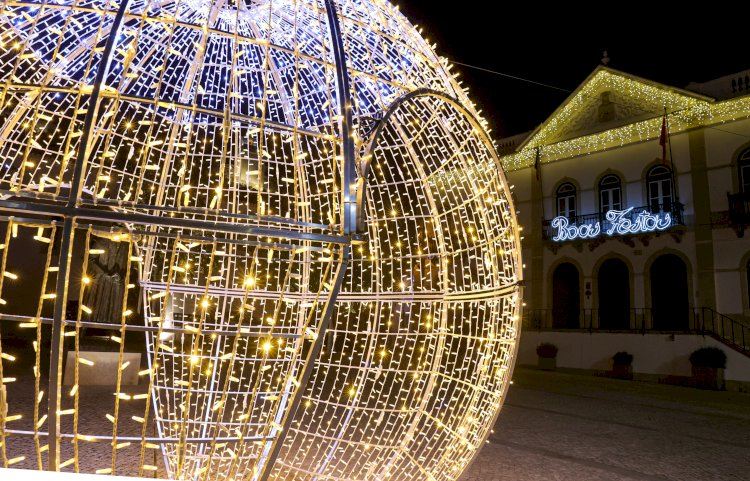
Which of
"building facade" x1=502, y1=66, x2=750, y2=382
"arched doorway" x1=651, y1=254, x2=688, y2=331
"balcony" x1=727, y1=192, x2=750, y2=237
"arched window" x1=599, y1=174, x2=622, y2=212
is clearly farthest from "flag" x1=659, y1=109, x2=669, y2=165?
"arched doorway" x1=651, y1=254, x2=688, y2=331

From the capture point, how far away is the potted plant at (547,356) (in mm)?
14516

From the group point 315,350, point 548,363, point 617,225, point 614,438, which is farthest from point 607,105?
point 315,350

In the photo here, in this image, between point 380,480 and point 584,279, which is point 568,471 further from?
point 584,279

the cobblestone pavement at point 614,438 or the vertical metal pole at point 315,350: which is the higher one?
the vertical metal pole at point 315,350

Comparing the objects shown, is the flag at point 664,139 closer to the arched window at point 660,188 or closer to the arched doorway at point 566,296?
the arched window at point 660,188

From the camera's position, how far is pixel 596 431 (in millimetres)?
5809

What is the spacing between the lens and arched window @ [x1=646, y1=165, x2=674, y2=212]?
Result: 14240 millimetres

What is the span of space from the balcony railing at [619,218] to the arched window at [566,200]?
37 centimetres

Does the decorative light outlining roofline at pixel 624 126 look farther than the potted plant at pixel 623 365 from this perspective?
Yes

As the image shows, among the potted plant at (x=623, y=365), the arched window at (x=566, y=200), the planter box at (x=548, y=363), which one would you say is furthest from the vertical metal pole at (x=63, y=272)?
the arched window at (x=566, y=200)

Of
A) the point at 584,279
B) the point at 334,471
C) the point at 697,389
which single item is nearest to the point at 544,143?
the point at 584,279

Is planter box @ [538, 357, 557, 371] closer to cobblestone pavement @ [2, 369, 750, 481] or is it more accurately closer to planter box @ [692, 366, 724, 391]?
planter box @ [692, 366, 724, 391]

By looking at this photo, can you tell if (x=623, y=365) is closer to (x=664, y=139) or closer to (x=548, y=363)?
(x=548, y=363)

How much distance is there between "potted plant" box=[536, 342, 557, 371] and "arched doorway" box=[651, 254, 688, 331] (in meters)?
2.67
